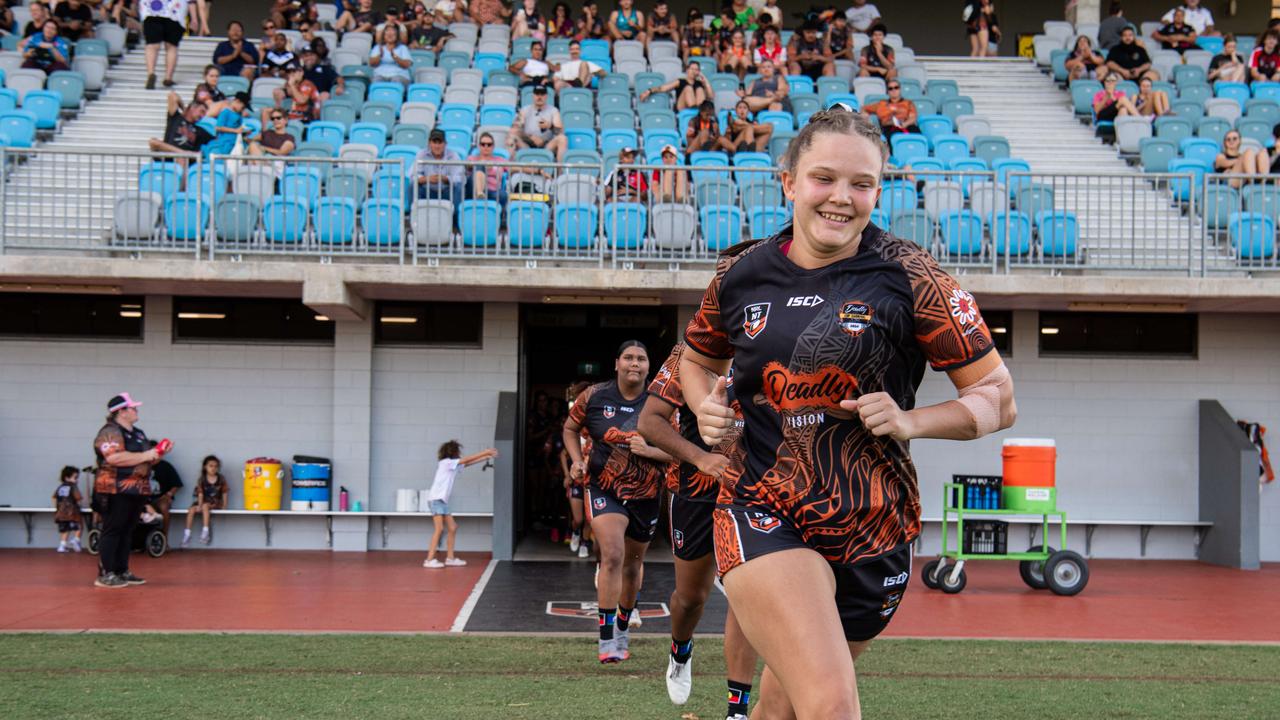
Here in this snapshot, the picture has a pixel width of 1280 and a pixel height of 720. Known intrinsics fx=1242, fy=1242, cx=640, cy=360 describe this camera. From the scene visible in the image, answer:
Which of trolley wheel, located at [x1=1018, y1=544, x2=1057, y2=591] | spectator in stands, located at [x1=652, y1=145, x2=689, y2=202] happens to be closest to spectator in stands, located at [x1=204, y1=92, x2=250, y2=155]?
spectator in stands, located at [x1=652, y1=145, x2=689, y2=202]

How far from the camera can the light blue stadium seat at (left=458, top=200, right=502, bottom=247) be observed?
15.2 meters

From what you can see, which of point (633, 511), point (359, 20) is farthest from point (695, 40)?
point (633, 511)

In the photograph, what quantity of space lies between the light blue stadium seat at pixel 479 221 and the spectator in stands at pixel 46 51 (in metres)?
9.58

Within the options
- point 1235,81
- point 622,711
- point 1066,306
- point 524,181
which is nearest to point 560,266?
point 524,181

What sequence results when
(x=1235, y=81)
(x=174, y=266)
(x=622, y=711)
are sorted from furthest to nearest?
(x=1235, y=81) → (x=174, y=266) → (x=622, y=711)

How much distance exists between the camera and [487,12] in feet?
79.2

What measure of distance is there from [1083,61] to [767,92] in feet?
21.5

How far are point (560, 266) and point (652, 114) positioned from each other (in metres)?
4.89

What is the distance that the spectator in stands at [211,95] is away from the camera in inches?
706

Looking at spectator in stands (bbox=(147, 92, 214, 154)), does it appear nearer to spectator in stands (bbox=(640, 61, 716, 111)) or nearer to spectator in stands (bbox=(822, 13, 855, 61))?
spectator in stands (bbox=(640, 61, 716, 111))


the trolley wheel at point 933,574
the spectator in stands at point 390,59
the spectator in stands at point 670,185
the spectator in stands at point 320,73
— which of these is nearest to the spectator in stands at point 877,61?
the spectator in stands at point 670,185

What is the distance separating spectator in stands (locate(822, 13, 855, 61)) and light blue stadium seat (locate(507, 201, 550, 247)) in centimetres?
890

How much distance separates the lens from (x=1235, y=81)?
21953 mm

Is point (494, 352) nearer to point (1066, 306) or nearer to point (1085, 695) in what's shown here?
point (1066, 306)
